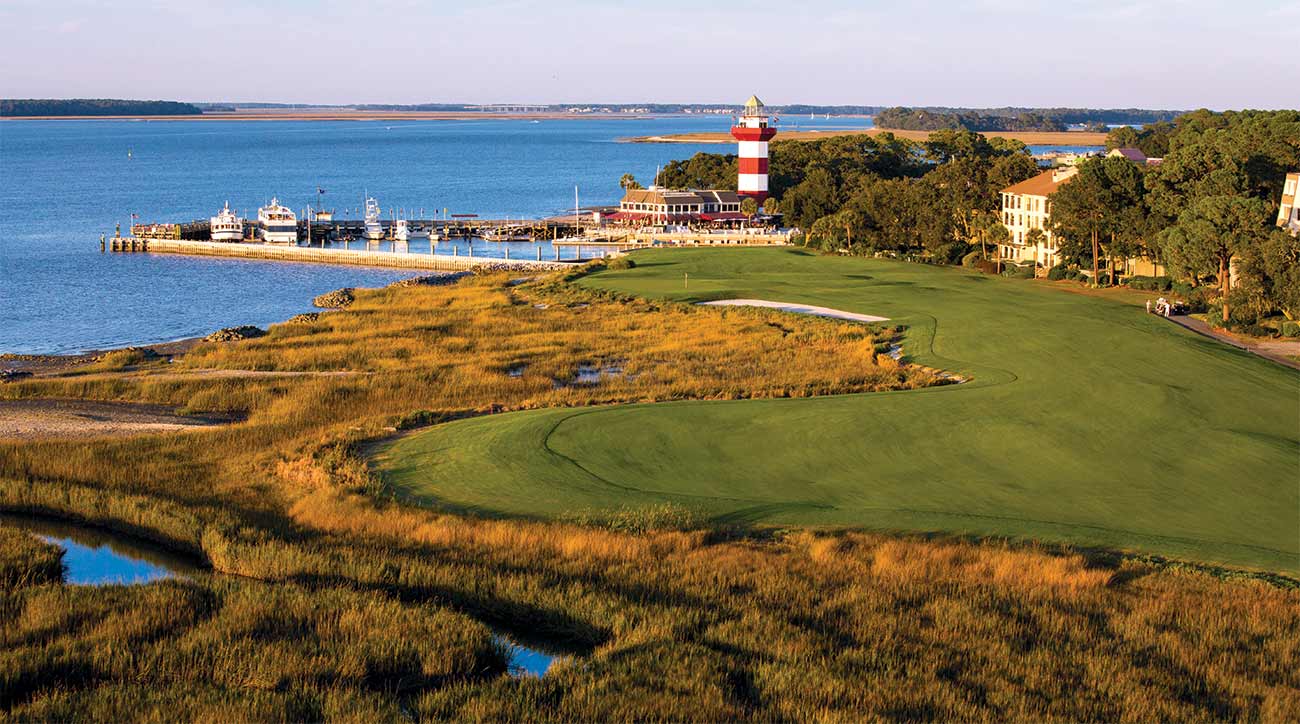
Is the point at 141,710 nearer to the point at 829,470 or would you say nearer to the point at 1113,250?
the point at 829,470

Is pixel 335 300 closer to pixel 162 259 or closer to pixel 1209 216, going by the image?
pixel 162 259

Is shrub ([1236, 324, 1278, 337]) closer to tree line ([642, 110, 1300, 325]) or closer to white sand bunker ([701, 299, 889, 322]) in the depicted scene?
tree line ([642, 110, 1300, 325])

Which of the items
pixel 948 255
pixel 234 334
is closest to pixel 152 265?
pixel 234 334

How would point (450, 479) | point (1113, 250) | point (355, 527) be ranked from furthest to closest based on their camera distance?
point (1113, 250) → point (450, 479) → point (355, 527)

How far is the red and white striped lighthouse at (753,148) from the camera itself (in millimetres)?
108875

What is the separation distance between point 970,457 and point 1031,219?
54057 millimetres

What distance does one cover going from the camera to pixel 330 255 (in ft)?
305

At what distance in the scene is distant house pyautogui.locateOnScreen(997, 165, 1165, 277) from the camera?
75375 mm

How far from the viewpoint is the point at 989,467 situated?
26938mm

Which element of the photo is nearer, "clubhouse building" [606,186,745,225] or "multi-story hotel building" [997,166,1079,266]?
"multi-story hotel building" [997,166,1079,266]

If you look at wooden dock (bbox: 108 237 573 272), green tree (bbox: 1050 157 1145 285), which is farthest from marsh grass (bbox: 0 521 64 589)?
wooden dock (bbox: 108 237 573 272)

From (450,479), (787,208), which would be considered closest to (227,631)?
(450,479)

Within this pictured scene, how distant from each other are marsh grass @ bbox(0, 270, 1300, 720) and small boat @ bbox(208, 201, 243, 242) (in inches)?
2973

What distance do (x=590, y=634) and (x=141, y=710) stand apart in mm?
5849
